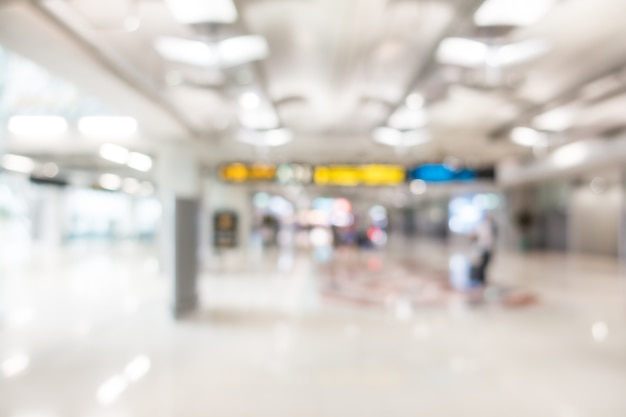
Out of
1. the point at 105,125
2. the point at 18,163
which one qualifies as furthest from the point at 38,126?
the point at 18,163

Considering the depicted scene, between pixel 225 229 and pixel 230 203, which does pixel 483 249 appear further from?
pixel 230 203

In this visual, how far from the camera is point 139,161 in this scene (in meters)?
17.7

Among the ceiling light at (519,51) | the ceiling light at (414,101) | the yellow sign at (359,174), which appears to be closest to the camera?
the ceiling light at (519,51)

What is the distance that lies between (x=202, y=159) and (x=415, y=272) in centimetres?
780

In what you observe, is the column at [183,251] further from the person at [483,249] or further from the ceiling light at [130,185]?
the ceiling light at [130,185]

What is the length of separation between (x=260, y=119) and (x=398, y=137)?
3852 millimetres

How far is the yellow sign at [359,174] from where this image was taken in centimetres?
1328

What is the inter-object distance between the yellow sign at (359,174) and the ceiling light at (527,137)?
3.18 meters

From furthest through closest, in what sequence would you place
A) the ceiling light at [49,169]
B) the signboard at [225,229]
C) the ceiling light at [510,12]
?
the ceiling light at [49,169] < the signboard at [225,229] < the ceiling light at [510,12]

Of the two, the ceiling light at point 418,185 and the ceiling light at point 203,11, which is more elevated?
the ceiling light at point 203,11

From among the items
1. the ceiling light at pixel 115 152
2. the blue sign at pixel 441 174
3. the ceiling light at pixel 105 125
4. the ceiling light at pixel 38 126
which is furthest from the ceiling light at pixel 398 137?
the ceiling light at pixel 38 126

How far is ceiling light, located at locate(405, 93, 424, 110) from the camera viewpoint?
8837mm

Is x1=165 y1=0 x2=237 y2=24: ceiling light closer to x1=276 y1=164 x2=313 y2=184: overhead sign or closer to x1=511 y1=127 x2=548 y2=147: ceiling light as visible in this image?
x1=276 y1=164 x2=313 y2=184: overhead sign

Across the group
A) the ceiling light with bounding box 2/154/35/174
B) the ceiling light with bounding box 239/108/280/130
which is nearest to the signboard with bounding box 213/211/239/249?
the ceiling light with bounding box 239/108/280/130
